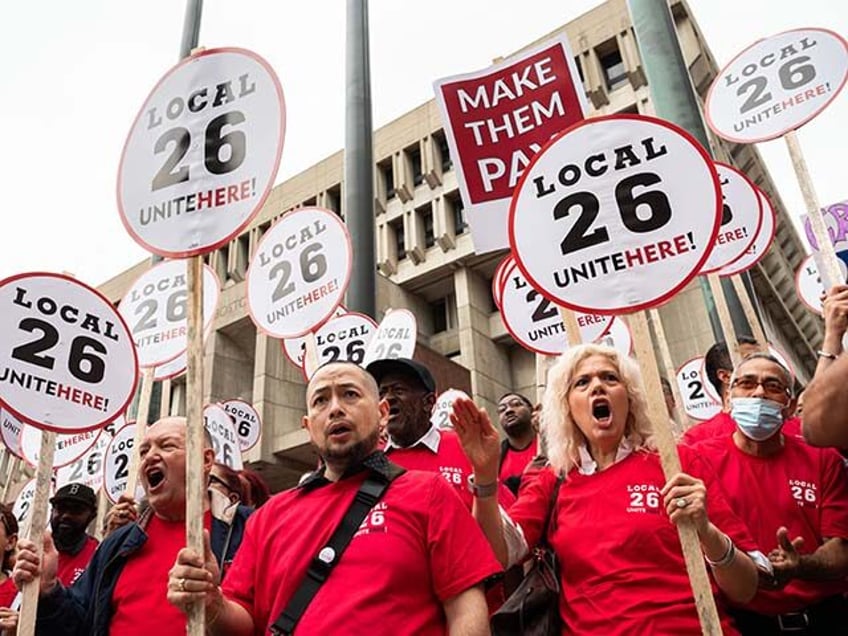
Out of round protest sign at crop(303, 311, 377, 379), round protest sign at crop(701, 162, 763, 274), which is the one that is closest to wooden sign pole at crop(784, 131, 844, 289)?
round protest sign at crop(701, 162, 763, 274)

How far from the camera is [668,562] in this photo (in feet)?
7.61

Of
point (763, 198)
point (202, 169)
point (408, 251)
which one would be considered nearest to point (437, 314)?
point (408, 251)

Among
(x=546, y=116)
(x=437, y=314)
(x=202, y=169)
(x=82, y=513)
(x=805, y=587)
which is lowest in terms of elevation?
(x=805, y=587)

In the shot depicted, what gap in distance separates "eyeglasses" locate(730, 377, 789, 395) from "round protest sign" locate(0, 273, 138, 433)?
123 inches

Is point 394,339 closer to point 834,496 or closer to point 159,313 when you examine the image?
point 159,313

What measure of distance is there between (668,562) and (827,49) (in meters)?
4.35

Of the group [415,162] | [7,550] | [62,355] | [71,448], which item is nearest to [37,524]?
[62,355]

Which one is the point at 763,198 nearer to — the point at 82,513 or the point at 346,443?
the point at 346,443

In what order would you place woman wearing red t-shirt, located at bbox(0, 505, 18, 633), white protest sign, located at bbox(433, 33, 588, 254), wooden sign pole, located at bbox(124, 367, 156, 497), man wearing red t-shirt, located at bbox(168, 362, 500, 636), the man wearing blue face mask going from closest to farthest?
man wearing red t-shirt, located at bbox(168, 362, 500, 636), the man wearing blue face mask, woman wearing red t-shirt, located at bbox(0, 505, 18, 633), white protest sign, located at bbox(433, 33, 588, 254), wooden sign pole, located at bbox(124, 367, 156, 497)

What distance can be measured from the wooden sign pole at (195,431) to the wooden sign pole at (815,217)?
10.1 ft

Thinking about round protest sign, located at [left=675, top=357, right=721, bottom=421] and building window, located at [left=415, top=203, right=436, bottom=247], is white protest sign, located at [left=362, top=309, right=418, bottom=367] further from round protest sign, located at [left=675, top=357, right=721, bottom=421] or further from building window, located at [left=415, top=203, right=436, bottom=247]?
building window, located at [left=415, top=203, right=436, bottom=247]

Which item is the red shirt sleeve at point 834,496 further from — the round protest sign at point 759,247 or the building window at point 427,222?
the building window at point 427,222

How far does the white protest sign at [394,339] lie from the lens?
6.58 metres

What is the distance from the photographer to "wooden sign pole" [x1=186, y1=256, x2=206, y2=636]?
7.48ft
